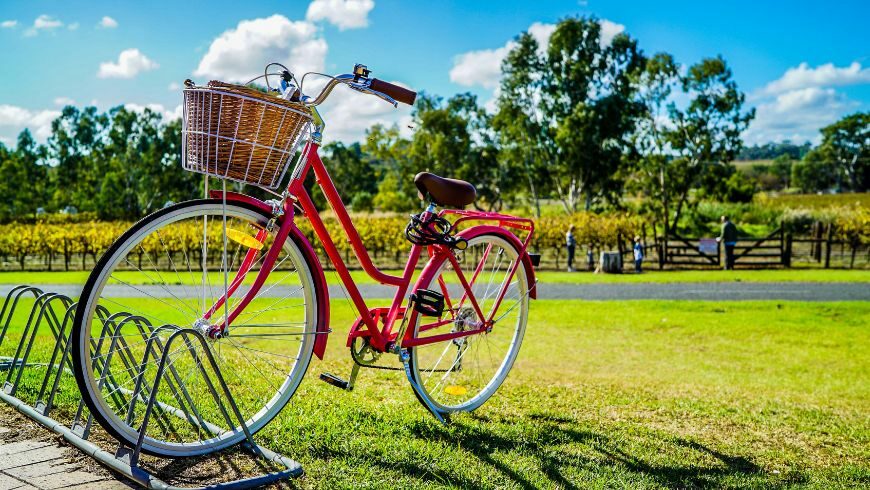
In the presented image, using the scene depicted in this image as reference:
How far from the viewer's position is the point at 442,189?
4.06 metres

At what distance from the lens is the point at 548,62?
38031 mm

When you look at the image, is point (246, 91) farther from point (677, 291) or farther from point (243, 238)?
point (677, 291)

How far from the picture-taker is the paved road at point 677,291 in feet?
52.7

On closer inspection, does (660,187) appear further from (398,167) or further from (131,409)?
(131,409)

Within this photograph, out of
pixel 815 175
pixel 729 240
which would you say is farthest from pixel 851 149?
pixel 729 240

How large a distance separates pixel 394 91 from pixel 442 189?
2.02ft

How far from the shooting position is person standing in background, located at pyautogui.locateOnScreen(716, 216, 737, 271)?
24.1m

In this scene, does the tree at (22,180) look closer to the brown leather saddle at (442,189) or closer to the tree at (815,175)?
the brown leather saddle at (442,189)

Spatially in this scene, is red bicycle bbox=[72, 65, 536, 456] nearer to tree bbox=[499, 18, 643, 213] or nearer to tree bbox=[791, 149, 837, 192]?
tree bbox=[499, 18, 643, 213]

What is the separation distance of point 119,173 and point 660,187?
119ft

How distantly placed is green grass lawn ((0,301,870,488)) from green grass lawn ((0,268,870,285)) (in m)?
11.9

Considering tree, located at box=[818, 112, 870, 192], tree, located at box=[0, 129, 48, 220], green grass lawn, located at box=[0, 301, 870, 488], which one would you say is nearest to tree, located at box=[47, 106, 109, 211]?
tree, located at box=[0, 129, 48, 220]

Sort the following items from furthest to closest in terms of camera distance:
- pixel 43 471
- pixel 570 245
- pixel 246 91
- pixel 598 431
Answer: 1. pixel 570 245
2. pixel 598 431
3. pixel 43 471
4. pixel 246 91

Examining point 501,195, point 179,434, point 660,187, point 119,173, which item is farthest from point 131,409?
point 119,173
